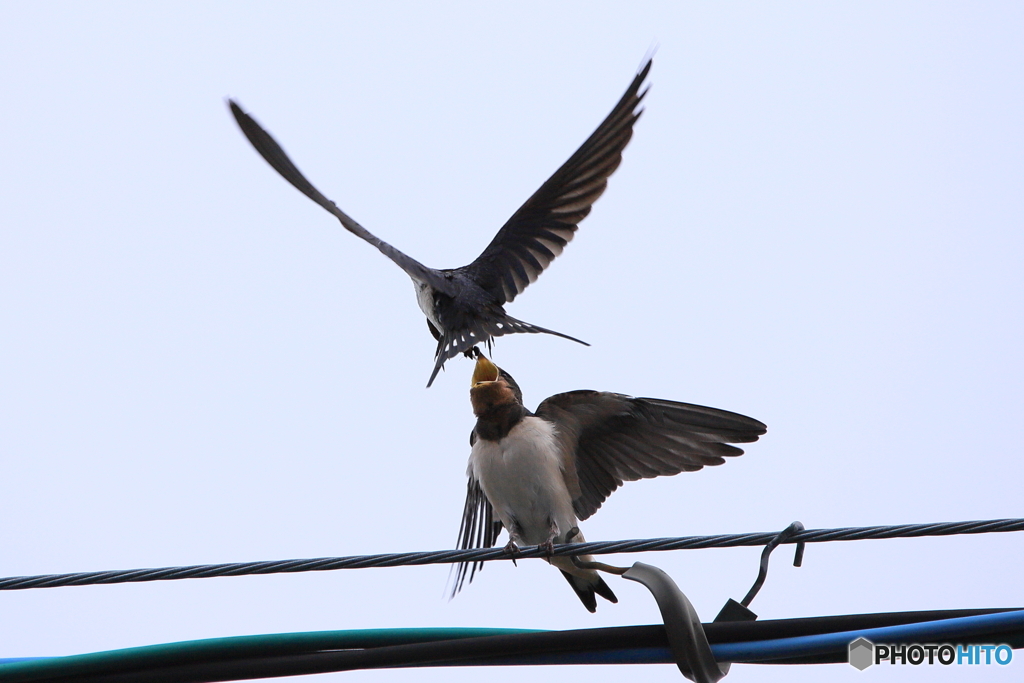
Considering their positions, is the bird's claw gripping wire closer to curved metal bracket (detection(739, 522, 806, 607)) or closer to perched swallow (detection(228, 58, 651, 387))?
curved metal bracket (detection(739, 522, 806, 607))

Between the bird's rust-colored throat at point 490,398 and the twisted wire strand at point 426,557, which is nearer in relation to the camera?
the twisted wire strand at point 426,557

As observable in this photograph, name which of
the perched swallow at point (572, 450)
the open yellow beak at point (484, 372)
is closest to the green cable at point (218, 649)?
the perched swallow at point (572, 450)

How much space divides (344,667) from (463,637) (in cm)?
23

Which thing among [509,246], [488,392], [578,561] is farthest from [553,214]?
[578,561]

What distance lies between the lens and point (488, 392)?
3.67 metres

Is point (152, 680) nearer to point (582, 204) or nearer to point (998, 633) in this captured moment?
point (998, 633)

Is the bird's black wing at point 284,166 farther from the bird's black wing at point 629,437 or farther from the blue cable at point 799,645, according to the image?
the blue cable at point 799,645

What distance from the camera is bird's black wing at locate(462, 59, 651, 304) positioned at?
458cm

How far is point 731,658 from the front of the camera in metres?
1.98

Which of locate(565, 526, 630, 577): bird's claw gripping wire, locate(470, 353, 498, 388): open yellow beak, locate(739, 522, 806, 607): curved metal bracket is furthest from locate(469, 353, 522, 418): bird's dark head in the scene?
locate(739, 522, 806, 607): curved metal bracket

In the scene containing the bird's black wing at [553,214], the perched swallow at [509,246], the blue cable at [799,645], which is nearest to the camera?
the blue cable at [799,645]

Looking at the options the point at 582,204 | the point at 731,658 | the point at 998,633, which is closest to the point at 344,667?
the point at 731,658

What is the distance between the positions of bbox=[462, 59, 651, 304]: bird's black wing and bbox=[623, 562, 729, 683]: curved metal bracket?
8.71 feet

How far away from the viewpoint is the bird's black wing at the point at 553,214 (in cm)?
458
